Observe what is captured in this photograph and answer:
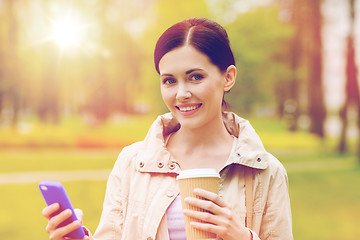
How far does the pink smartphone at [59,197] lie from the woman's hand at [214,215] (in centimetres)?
48

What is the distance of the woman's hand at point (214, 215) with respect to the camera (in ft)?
5.66

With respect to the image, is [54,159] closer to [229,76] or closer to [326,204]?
[326,204]

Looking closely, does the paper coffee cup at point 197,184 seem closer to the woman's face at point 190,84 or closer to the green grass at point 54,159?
the woman's face at point 190,84

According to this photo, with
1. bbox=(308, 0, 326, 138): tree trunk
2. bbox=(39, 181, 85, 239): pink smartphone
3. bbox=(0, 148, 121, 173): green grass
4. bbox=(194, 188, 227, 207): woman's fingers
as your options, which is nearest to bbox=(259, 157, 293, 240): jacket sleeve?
bbox=(194, 188, 227, 207): woman's fingers

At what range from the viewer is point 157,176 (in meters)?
2.24

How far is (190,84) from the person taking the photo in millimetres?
2137

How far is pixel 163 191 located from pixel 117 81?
1617cm

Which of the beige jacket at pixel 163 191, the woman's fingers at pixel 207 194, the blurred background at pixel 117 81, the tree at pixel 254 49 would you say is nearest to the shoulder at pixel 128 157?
the beige jacket at pixel 163 191

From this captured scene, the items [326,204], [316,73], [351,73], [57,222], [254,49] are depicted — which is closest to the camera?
[57,222]

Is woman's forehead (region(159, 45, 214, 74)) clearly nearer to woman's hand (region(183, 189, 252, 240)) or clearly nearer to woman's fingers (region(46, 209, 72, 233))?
woman's hand (region(183, 189, 252, 240))

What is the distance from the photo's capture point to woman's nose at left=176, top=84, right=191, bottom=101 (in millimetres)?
2113

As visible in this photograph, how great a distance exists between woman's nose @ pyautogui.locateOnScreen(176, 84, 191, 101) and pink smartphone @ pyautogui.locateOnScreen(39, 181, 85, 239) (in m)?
0.69

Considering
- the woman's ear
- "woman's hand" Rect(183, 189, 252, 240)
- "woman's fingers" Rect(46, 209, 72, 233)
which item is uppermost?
the woman's ear

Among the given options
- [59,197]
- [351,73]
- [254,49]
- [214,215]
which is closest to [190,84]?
[214,215]
